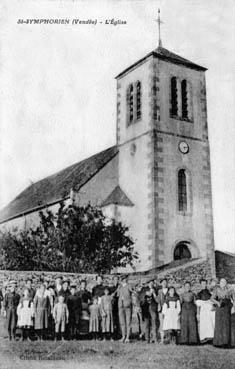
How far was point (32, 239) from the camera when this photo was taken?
1541 centimetres

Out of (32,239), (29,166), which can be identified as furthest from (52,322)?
(32,239)

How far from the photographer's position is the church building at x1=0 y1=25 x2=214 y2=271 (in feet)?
55.6

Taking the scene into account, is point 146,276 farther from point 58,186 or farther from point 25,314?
point 58,186

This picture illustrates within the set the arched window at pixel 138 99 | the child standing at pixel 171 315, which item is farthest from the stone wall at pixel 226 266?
the arched window at pixel 138 99

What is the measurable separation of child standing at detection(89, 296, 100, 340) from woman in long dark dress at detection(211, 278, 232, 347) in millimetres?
2407

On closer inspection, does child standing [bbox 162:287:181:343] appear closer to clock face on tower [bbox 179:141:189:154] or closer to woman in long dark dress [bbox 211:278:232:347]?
woman in long dark dress [bbox 211:278:232:347]

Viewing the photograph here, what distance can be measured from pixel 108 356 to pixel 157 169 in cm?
889

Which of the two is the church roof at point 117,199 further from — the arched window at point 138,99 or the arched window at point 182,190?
the arched window at point 138,99

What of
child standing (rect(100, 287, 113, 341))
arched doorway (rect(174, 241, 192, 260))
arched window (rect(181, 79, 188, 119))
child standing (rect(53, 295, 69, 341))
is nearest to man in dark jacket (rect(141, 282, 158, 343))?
child standing (rect(100, 287, 113, 341))

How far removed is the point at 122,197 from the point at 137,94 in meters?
4.05

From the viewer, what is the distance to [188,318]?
10484mm

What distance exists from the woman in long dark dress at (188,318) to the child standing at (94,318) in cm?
175

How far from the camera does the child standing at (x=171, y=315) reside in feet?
34.7

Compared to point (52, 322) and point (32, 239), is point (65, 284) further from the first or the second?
point (32, 239)
